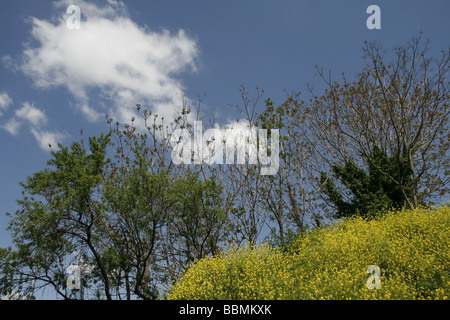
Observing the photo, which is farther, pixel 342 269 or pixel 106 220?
pixel 106 220

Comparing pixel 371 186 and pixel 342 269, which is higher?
pixel 371 186

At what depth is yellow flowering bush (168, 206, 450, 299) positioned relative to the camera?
774 cm

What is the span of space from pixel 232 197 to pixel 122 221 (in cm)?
636

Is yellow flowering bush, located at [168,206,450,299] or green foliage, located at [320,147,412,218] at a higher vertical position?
green foliage, located at [320,147,412,218]

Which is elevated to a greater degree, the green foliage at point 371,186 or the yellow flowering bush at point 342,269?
the green foliage at point 371,186

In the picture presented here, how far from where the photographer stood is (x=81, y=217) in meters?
13.9

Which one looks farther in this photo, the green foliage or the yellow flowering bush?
the green foliage

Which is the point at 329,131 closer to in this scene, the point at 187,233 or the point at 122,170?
the point at 187,233

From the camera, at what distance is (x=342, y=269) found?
30.7 feet

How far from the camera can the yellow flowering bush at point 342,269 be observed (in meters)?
7.74

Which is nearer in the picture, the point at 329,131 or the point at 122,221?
the point at 122,221

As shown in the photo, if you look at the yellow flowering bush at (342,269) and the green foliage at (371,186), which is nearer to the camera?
the yellow flowering bush at (342,269)
